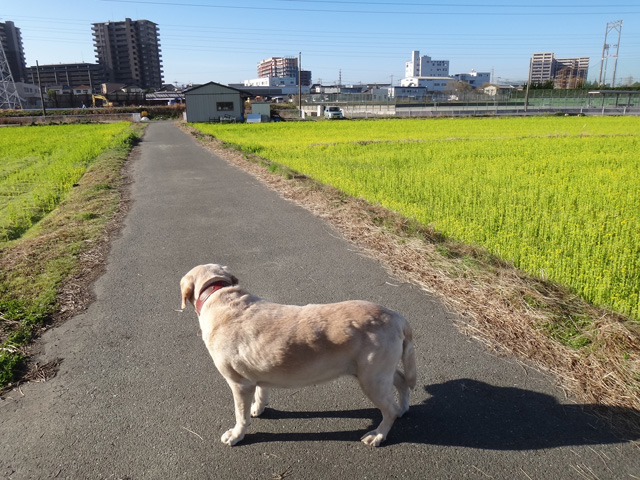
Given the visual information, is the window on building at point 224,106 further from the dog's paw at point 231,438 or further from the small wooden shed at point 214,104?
the dog's paw at point 231,438

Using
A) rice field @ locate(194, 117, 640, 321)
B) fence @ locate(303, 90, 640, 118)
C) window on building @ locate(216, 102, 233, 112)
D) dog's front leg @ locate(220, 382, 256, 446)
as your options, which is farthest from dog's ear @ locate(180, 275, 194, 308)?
fence @ locate(303, 90, 640, 118)

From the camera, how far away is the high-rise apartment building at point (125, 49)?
124625 mm

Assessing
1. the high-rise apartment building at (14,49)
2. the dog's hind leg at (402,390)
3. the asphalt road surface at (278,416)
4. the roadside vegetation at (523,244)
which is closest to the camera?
the asphalt road surface at (278,416)

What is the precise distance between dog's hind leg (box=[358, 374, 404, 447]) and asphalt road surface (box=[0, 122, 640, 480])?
7 centimetres

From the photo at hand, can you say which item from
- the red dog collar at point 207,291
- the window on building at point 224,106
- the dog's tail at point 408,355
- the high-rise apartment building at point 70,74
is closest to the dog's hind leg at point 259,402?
the red dog collar at point 207,291

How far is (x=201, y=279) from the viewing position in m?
2.93

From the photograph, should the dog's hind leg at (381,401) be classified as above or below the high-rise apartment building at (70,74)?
below

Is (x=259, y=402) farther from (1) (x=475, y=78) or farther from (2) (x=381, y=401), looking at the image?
(1) (x=475, y=78)

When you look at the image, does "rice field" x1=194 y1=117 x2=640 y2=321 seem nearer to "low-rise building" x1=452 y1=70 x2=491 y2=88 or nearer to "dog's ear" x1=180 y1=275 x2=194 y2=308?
"dog's ear" x1=180 y1=275 x2=194 y2=308

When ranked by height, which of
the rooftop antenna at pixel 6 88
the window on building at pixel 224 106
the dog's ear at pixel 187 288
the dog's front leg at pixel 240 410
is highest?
the rooftop antenna at pixel 6 88

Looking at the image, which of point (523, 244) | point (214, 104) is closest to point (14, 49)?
point (214, 104)

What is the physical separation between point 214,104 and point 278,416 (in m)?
44.9

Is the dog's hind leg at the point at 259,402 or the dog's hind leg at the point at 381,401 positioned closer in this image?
the dog's hind leg at the point at 381,401

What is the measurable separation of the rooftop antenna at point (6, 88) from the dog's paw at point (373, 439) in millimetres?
93056
